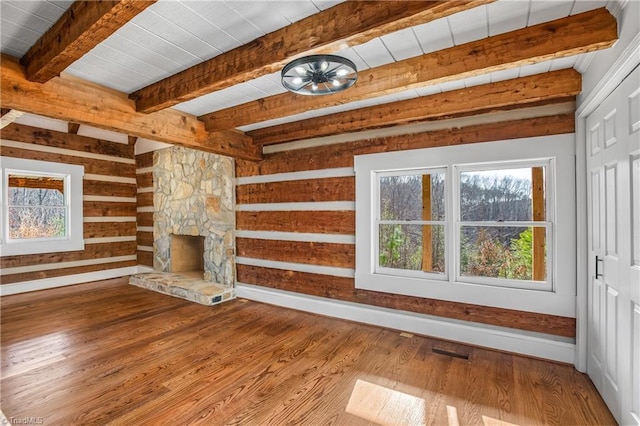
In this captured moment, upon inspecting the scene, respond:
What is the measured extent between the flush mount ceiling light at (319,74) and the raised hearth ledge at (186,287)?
131 inches

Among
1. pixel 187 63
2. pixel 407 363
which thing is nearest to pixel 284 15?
pixel 187 63

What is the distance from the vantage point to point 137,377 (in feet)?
7.86

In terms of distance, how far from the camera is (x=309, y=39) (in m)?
1.71

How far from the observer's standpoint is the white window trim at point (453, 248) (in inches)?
103

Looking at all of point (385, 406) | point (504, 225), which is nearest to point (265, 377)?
point (385, 406)

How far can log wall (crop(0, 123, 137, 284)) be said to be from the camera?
484 centimetres

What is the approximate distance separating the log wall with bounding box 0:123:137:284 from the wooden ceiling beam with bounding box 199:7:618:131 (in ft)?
16.4

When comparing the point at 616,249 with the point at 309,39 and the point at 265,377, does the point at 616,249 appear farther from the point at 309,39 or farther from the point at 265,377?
the point at 265,377

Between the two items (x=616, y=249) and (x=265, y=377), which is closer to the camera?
(x=616, y=249)

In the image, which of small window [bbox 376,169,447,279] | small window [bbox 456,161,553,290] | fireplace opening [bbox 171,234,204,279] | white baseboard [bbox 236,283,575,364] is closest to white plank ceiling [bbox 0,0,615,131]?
small window [bbox 456,161,553,290]

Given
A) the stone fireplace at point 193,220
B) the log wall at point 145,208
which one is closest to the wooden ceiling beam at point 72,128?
the log wall at point 145,208

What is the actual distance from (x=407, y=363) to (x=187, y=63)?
3.06 meters

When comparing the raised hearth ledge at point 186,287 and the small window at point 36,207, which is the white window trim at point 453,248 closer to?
the raised hearth ledge at point 186,287

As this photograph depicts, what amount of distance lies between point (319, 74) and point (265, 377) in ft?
7.67
